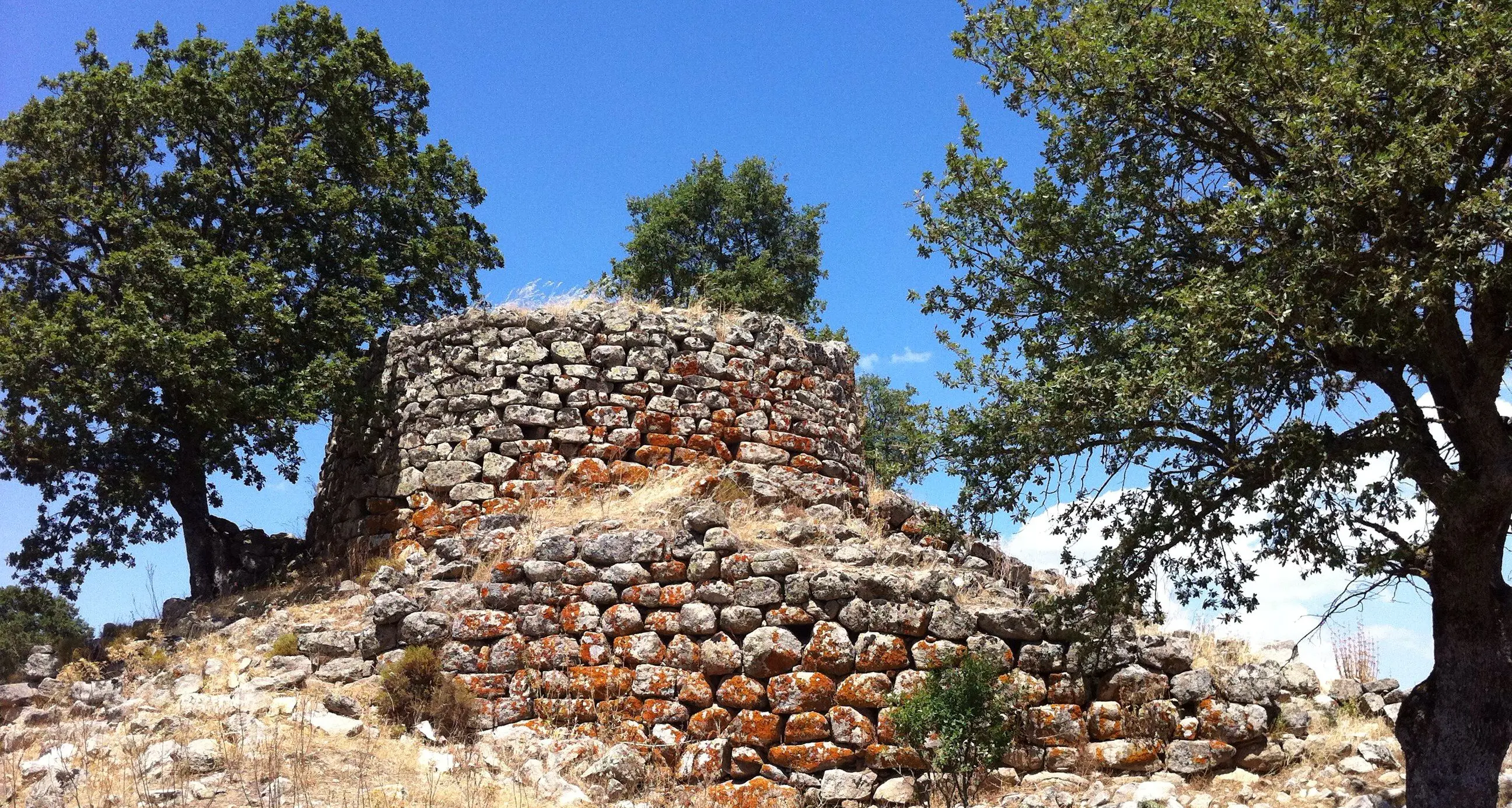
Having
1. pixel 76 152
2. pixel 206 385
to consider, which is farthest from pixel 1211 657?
pixel 76 152

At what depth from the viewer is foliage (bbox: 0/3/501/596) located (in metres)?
12.4

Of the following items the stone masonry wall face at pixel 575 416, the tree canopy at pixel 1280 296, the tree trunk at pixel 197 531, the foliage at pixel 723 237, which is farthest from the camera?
the foliage at pixel 723 237

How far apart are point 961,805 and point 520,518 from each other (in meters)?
5.00

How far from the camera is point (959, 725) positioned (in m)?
7.78

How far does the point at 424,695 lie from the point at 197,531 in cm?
728

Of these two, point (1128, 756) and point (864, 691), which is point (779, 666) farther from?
point (1128, 756)

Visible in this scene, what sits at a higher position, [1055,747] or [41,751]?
[41,751]

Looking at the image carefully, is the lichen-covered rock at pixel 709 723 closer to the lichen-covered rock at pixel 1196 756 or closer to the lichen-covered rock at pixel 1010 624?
the lichen-covered rock at pixel 1010 624

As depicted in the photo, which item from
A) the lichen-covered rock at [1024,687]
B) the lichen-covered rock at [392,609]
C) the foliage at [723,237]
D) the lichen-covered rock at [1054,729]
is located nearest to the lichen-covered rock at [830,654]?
the lichen-covered rock at [1024,687]

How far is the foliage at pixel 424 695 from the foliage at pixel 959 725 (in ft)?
10.9

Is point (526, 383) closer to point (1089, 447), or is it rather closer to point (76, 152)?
point (1089, 447)

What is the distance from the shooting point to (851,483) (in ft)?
42.8

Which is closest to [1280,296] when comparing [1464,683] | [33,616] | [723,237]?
[1464,683]

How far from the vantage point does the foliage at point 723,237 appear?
20.8 metres
